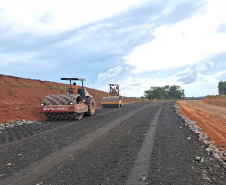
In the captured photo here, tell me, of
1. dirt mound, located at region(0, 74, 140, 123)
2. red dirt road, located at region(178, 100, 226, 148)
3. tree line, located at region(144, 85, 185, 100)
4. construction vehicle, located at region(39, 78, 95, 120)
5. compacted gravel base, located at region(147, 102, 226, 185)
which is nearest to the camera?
compacted gravel base, located at region(147, 102, 226, 185)

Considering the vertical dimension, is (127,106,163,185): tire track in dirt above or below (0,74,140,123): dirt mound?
below

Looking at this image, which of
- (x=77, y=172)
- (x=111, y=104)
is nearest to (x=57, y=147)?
(x=77, y=172)

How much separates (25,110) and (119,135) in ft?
32.7

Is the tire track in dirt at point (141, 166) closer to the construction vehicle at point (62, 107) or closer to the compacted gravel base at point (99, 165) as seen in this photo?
the compacted gravel base at point (99, 165)

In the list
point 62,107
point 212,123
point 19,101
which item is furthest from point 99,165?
point 19,101

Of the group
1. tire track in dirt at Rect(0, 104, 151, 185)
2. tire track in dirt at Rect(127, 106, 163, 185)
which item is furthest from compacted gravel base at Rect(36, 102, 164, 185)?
tire track in dirt at Rect(0, 104, 151, 185)

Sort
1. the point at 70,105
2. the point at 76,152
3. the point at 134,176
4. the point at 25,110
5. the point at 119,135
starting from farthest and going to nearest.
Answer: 1. the point at 25,110
2. the point at 70,105
3. the point at 119,135
4. the point at 76,152
5. the point at 134,176

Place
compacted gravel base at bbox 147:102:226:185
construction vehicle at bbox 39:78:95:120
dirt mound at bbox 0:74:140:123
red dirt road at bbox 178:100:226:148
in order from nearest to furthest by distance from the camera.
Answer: compacted gravel base at bbox 147:102:226:185
red dirt road at bbox 178:100:226:148
construction vehicle at bbox 39:78:95:120
dirt mound at bbox 0:74:140:123

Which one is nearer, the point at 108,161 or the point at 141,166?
the point at 141,166

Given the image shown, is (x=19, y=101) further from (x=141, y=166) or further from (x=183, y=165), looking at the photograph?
(x=183, y=165)

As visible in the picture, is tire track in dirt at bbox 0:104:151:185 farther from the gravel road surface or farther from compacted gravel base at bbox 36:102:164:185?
compacted gravel base at bbox 36:102:164:185

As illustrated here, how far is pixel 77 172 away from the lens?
3684 millimetres

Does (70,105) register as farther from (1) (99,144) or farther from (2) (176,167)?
(2) (176,167)

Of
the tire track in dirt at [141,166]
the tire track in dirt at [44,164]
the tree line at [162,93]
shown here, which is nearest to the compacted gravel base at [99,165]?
the tire track in dirt at [141,166]
